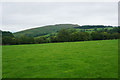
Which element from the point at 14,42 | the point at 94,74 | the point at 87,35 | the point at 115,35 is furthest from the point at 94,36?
the point at 94,74

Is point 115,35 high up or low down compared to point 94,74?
up

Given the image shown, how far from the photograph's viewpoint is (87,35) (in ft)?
287

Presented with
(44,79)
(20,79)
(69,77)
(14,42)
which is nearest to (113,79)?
(69,77)

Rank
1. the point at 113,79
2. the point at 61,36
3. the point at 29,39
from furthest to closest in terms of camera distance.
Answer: the point at 61,36 → the point at 29,39 → the point at 113,79

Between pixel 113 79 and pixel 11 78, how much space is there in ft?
24.6

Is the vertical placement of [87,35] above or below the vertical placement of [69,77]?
above

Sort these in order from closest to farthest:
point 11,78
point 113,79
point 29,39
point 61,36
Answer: point 113,79 < point 11,78 < point 29,39 < point 61,36

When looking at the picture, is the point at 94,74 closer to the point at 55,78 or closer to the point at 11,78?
the point at 55,78

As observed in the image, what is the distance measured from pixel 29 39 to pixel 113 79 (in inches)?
2843

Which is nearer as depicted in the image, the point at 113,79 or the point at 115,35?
the point at 113,79

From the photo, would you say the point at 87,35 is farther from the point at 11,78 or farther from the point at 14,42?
the point at 11,78

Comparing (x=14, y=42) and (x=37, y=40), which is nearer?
(x=14, y=42)

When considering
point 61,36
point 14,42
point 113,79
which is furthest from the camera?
point 61,36

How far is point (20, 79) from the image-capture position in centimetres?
827
